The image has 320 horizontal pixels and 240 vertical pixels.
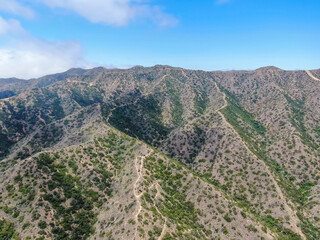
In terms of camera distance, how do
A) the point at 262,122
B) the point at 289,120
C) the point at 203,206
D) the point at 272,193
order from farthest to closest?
1. the point at 262,122
2. the point at 289,120
3. the point at 272,193
4. the point at 203,206

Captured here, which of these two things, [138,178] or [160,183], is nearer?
[138,178]

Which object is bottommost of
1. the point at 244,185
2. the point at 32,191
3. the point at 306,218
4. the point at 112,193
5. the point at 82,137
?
the point at 306,218

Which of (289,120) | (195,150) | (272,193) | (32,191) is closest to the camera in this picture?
(32,191)

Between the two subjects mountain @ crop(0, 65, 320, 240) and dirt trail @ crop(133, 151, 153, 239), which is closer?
dirt trail @ crop(133, 151, 153, 239)

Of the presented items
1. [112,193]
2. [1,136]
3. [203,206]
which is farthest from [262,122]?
[1,136]

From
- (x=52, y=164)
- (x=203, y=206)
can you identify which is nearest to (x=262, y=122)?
(x=203, y=206)

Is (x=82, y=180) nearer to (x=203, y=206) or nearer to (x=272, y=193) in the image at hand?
(x=203, y=206)

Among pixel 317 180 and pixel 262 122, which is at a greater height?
pixel 262 122

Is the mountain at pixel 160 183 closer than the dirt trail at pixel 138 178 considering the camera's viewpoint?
No

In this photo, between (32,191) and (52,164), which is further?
(52,164)

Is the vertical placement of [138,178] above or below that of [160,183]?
above
